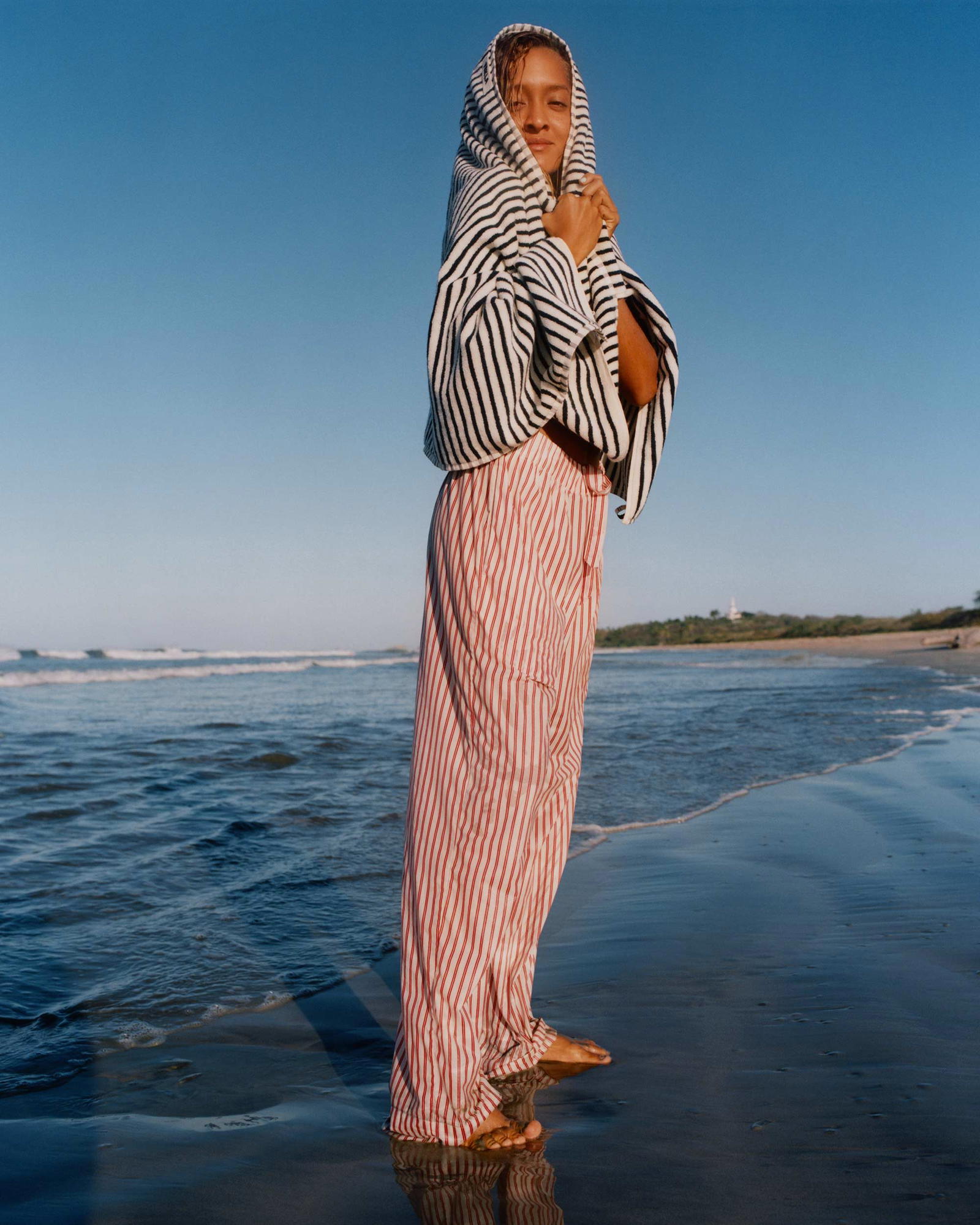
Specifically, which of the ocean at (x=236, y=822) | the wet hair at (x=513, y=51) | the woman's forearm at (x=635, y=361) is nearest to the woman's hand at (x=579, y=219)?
the woman's forearm at (x=635, y=361)

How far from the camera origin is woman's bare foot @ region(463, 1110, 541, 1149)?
1533mm

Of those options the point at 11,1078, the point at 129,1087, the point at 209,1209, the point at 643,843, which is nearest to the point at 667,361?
the point at 209,1209

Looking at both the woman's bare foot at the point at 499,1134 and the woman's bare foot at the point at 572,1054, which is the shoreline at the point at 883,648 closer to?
the woman's bare foot at the point at 572,1054

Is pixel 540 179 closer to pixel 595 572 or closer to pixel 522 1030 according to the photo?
pixel 595 572

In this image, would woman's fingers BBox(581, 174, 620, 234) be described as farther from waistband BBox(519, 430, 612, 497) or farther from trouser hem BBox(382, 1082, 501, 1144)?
trouser hem BBox(382, 1082, 501, 1144)

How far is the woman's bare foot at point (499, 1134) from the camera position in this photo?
153 centimetres

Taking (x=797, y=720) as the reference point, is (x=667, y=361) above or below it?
above

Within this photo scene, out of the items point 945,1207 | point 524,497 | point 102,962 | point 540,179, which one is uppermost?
point 540,179

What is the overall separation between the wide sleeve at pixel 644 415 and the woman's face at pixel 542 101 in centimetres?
22

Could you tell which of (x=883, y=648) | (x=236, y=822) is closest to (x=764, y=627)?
(x=883, y=648)

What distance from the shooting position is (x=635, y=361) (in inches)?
63.2

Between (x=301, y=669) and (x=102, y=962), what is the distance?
83.6 ft

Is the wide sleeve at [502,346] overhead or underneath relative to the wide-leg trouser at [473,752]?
overhead

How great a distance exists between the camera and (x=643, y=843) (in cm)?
434
